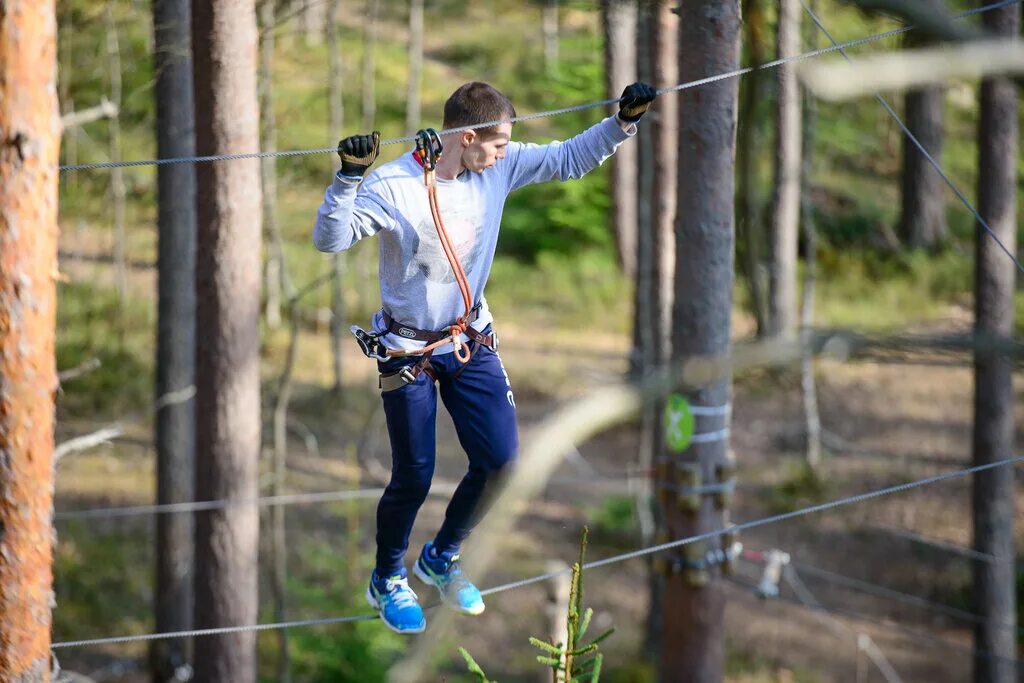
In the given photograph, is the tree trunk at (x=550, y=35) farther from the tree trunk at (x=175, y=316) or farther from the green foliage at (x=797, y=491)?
the tree trunk at (x=175, y=316)

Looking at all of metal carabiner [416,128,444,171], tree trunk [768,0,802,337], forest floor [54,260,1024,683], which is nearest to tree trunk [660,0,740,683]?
forest floor [54,260,1024,683]

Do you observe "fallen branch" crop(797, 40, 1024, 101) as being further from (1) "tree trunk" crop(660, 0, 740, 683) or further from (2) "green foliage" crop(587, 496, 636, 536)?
(2) "green foliage" crop(587, 496, 636, 536)

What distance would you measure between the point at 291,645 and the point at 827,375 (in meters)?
8.93

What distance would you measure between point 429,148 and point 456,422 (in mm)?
957

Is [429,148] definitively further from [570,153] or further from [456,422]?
[456,422]

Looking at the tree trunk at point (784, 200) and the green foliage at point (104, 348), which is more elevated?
the tree trunk at point (784, 200)

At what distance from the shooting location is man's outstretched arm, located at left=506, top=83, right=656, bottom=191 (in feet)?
13.5

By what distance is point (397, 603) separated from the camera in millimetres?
4398

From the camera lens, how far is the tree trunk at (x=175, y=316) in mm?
8961

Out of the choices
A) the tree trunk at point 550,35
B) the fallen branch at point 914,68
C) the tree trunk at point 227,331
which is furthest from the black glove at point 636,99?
the tree trunk at point 550,35

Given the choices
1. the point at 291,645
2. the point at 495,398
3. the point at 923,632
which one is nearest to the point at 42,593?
the point at 495,398

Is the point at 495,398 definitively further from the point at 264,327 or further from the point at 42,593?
the point at 264,327

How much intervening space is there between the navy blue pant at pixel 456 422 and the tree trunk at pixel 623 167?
12.0 metres

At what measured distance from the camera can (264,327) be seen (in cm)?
1700
